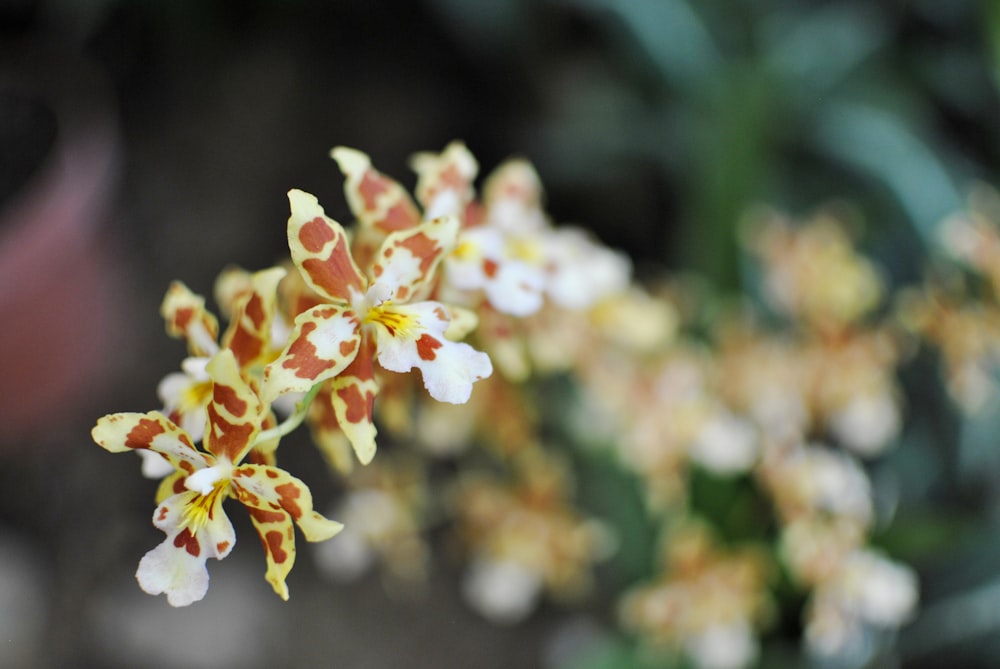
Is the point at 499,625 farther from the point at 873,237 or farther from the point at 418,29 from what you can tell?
the point at 418,29

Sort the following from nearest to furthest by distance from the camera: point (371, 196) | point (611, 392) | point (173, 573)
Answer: point (173, 573)
point (371, 196)
point (611, 392)

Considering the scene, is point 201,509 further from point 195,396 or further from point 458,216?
point 458,216

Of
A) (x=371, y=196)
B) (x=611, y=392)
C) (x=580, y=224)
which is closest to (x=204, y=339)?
(x=371, y=196)

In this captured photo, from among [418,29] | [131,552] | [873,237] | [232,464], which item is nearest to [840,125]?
[873,237]

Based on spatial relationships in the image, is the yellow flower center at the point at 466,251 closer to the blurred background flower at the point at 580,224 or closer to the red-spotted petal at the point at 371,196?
the red-spotted petal at the point at 371,196

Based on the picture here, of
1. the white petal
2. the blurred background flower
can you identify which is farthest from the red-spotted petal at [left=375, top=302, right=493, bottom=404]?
the blurred background flower

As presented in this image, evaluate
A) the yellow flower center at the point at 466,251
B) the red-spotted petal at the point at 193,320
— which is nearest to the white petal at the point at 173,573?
the red-spotted petal at the point at 193,320

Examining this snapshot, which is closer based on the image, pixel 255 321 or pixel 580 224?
pixel 255 321
